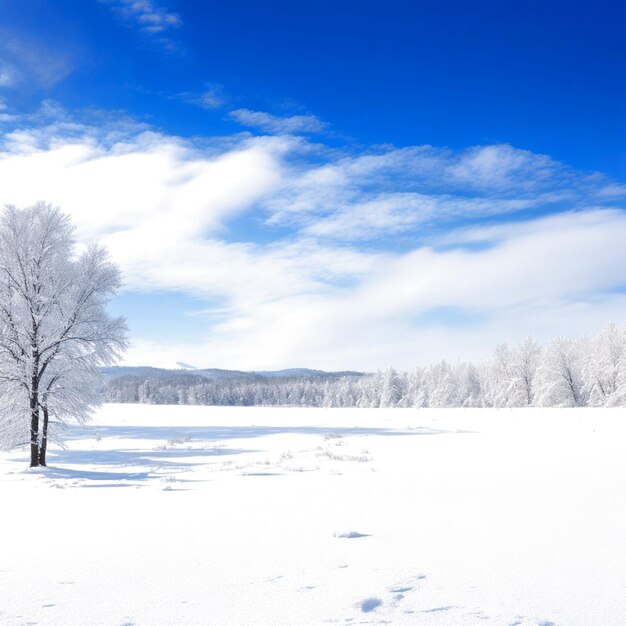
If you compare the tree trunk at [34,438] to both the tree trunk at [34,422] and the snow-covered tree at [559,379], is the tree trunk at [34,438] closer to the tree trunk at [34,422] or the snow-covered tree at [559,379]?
the tree trunk at [34,422]

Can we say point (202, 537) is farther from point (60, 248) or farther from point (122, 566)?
point (60, 248)

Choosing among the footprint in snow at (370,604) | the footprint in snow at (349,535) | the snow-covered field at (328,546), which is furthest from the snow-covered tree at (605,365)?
the footprint in snow at (370,604)

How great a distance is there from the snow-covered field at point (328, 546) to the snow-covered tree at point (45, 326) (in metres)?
4.77

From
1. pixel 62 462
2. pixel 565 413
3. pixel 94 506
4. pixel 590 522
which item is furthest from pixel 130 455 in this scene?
pixel 565 413

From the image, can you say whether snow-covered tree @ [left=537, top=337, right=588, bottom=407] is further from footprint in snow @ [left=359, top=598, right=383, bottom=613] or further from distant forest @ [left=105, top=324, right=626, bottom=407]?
footprint in snow @ [left=359, top=598, right=383, bottom=613]

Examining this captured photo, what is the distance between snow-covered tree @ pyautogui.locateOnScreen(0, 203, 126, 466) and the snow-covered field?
→ 4771 millimetres

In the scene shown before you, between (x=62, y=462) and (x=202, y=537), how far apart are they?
16.6 m

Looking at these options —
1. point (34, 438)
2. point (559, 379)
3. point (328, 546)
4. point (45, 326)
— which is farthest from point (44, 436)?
point (559, 379)

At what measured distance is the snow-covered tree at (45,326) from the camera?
17.7 m

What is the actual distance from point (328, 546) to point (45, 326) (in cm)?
1603

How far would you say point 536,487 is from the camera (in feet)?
30.1

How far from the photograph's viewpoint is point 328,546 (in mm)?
5691

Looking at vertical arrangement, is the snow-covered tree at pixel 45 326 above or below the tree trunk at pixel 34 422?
above

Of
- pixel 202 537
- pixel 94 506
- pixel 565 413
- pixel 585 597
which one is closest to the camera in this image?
pixel 585 597
